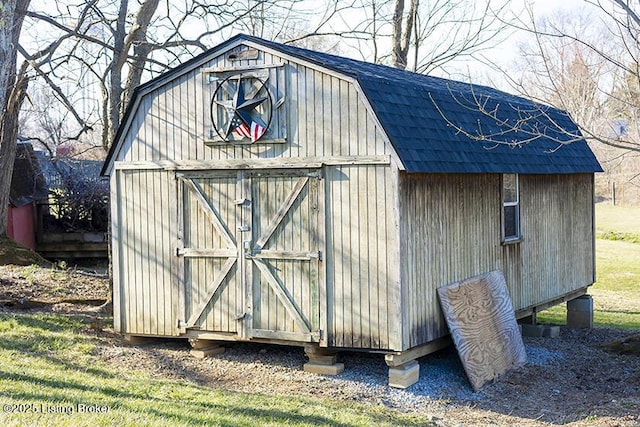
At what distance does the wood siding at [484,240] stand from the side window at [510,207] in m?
0.16

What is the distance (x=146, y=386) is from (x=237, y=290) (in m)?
2.29

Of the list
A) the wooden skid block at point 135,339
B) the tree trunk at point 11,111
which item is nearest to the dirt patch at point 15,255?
the tree trunk at point 11,111

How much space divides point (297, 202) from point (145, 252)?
2467mm

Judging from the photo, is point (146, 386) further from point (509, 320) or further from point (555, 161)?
point (555, 161)

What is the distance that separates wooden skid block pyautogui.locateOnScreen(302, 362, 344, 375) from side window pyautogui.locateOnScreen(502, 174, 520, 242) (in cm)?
369

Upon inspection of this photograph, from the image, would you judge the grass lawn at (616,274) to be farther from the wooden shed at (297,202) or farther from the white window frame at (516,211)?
the wooden shed at (297,202)

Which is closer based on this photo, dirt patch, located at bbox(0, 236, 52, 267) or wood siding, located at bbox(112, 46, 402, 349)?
wood siding, located at bbox(112, 46, 402, 349)

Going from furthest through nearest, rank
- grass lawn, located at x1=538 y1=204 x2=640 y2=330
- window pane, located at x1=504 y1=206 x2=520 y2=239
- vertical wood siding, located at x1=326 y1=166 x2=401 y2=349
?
grass lawn, located at x1=538 y1=204 x2=640 y2=330 → window pane, located at x1=504 y1=206 x2=520 y2=239 → vertical wood siding, located at x1=326 y1=166 x2=401 y2=349

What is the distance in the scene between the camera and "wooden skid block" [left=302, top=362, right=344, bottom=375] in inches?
419

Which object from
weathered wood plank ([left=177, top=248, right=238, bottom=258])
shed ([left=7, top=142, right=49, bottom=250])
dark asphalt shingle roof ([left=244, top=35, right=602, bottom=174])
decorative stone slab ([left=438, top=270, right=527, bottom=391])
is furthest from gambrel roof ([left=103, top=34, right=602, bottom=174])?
shed ([left=7, top=142, right=49, bottom=250])

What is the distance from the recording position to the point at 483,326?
1166cm

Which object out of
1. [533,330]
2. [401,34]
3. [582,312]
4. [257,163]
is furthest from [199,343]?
[401,34]

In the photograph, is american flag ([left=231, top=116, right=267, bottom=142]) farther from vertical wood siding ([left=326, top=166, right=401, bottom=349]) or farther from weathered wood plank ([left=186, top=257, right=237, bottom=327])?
weathered wood plank ([left=186, top=257, right=237, bottom=327])

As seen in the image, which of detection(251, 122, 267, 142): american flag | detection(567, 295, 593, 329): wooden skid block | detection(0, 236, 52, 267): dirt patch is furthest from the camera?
detection(0, 236, 52, 267): dirt patch
